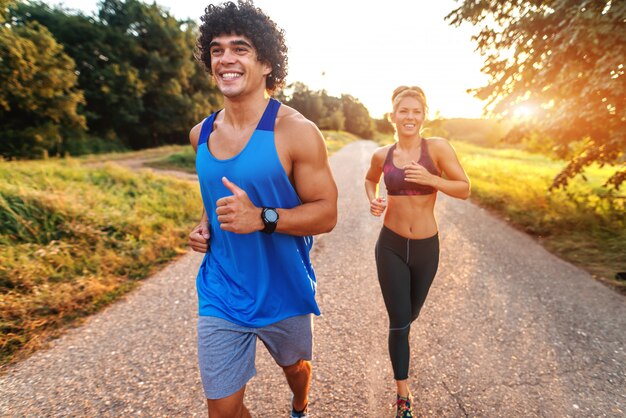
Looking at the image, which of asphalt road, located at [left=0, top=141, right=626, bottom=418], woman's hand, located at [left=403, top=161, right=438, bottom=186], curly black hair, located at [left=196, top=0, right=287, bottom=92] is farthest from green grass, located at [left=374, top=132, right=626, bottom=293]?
curly black hair, located at [left=196, top=0, right=287, bottom=92]

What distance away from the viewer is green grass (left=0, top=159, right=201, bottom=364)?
3344 mm

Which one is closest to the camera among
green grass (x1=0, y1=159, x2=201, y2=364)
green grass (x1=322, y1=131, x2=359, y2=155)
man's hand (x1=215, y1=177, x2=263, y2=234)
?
man's hand (x1=215, y1=177, x2=263, y2=234)

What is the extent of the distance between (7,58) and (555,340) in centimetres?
2494

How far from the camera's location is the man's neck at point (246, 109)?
1.68m

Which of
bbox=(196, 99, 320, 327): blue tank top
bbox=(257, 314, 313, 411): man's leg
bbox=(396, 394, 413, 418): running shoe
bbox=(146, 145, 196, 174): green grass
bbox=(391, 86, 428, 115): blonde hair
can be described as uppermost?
bbox=(391, 86, 428, 115): blonde hair

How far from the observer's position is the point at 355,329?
327 centimetres

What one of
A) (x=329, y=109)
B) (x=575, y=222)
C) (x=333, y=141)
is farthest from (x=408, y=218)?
(x=329, y=109)

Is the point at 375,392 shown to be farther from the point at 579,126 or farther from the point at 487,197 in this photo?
the point at 487,197

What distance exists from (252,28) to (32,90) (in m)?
26.4

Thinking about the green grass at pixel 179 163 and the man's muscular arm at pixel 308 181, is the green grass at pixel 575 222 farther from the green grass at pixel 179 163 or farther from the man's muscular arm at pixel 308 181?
the green grass at pixel 179 163

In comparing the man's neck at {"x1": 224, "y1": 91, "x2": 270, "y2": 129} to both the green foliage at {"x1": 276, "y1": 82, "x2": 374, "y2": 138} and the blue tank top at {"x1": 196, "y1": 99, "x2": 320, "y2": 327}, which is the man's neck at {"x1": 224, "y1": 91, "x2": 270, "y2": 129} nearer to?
the blue tank top at {"x1": 196, "y1": 99, "x2": 320, "y2": 327}

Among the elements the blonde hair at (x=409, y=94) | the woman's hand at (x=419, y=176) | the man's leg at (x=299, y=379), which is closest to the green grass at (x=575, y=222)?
the woman's hand at (x=419, y=176)

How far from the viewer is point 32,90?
20438 millimetres

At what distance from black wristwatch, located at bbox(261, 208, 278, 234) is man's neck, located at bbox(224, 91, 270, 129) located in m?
0.51
